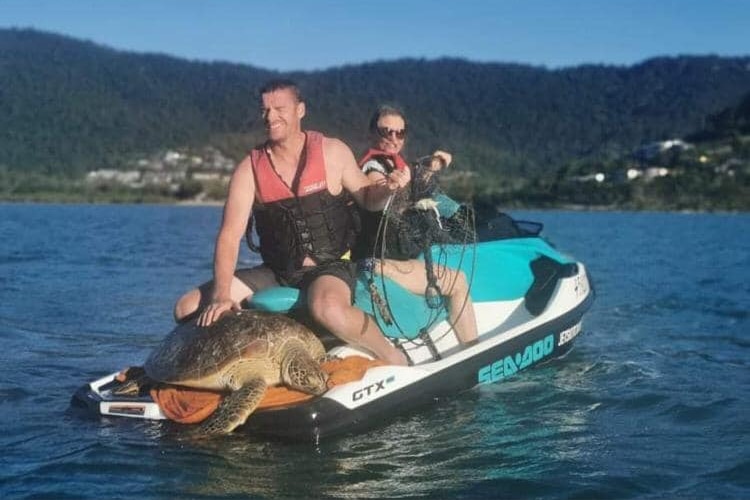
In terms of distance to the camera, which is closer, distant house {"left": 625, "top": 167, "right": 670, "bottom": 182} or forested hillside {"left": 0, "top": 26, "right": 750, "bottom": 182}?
forested hillside {"left": 0, "top": 26, "right": 750, "bottom": 182}

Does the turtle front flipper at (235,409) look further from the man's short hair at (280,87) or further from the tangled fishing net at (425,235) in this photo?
the man's short hair at (280,87)

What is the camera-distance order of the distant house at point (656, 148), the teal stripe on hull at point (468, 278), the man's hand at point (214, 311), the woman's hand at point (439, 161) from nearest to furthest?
the man's hand at point (214, 311) < the teal stripe on hull at point (468, 278) < the woman's hand at point (439, 161) < the distant house at point (656, 148)

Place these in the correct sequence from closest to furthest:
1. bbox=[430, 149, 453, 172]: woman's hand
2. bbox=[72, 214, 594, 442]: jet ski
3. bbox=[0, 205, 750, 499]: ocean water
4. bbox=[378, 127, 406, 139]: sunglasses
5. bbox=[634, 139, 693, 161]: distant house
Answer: bbox=[0, 205, 750, 499]: ocean water
bbox=[72, 214, 594, 442]: jet ski
bbox=[430, 149, 453, 172]: woman's hand
bbox=[378, 127, 406, 139]: sunglasses
bbox=[634, 139, 693, 161]: distant house

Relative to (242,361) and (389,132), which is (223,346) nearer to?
(242,361)

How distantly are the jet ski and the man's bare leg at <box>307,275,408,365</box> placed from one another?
115 mm

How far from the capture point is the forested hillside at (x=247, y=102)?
59812 millimetres

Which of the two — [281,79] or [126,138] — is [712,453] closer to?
[281,79]

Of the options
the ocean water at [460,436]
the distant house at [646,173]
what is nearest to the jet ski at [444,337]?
the ocean water at [460,436]

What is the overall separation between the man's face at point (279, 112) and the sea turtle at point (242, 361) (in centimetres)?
112

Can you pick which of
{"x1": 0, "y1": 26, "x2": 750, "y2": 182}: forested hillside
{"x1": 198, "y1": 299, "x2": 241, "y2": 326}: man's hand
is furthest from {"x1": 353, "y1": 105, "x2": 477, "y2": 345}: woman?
{"x1": 0, "y1": 26, "x2": 750, "y2": 182}: forested hillside

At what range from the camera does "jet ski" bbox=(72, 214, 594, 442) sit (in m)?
5.33

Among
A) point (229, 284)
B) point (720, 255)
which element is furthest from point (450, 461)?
point (720, 255)

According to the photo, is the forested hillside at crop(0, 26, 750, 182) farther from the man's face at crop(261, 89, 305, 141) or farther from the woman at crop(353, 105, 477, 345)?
the man's face at crop(261, 89, 305, 141)

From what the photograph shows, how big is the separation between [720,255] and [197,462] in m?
19.8
